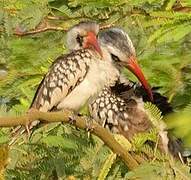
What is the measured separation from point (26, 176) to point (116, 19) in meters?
1.92

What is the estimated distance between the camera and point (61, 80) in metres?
4.74

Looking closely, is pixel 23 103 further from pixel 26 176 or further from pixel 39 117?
pixel 39 117

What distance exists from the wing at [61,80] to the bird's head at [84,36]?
231 millimetres

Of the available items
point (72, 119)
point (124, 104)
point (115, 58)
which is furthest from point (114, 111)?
point (72, 119)

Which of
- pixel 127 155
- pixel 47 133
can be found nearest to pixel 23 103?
pixel 47 133

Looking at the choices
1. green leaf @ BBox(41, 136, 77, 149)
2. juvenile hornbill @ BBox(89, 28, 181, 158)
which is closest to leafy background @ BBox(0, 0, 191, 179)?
green leaf @ BBox(41, 136, 77, 149)

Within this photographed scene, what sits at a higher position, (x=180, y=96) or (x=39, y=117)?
(x=39, y=117)

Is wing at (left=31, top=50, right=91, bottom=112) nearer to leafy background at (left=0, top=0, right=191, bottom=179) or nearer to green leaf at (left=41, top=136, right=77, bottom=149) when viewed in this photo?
leafy background at (left=0, top=0, right=191, bottom=179)

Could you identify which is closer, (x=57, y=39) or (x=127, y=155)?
(x=127, y=155)

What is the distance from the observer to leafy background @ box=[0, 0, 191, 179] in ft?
10.5

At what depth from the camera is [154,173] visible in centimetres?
272

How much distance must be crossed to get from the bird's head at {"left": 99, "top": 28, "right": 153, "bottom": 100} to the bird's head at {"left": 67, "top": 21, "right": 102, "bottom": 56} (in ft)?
0.40

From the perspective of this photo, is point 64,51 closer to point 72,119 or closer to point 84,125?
point 84,125

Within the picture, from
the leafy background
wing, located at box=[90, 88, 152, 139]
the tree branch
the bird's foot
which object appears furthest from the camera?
wing, located at box=[90, 88, 152, 139]
